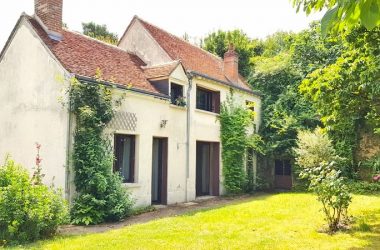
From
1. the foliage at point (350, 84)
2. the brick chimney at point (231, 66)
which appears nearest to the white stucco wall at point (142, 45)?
the brick chimney at point (231, 66)

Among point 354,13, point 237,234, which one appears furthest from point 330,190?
point 354,13

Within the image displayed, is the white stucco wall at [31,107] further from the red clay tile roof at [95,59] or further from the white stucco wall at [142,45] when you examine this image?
the white stucco wall at [142,45]

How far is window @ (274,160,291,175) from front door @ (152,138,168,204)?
11.2 metres

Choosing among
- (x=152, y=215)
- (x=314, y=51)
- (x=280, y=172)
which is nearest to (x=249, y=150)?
(x=280, y=172)

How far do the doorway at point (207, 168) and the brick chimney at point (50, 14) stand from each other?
30.2 ft

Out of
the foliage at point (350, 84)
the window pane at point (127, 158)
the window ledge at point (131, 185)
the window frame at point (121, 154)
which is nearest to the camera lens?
the foliage at point (350, 84)

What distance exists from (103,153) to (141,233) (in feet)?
12.3

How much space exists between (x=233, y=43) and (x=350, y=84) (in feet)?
72.2

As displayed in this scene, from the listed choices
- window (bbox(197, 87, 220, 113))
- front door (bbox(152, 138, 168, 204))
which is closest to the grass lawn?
front door (bbox(152, 138, 168, 204))

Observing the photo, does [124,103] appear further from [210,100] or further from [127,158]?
[210,100]

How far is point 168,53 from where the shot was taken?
18047 millimetres

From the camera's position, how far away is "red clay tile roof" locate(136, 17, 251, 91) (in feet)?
62.7

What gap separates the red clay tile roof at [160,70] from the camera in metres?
16.2

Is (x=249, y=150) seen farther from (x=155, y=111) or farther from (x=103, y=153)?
(x=103, y=153)
